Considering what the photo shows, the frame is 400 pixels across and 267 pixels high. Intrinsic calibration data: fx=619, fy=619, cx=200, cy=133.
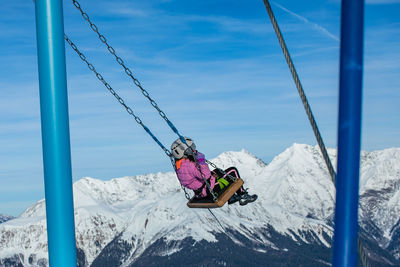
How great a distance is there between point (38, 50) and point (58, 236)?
1164 millimetres

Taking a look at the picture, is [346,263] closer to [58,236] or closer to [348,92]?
[348,92]

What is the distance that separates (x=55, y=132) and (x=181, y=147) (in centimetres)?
575

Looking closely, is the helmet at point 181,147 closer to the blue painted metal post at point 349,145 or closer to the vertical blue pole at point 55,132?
the vertical blue pole at point 55,132

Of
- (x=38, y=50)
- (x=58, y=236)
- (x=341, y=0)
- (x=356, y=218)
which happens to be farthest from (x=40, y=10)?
(x=356, y=218)

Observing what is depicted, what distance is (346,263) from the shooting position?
10.2ft

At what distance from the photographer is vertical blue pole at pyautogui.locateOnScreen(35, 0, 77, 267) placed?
3.79m

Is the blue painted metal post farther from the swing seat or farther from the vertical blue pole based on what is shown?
the swing seat

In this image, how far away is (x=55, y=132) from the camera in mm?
3793

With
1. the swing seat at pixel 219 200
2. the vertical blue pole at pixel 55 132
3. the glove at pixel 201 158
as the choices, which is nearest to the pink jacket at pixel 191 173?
the glove at pixel 201 158

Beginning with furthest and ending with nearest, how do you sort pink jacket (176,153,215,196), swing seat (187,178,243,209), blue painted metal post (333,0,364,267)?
A: pink jacket (176,153,215,196), swing seat (187,178,243,209), blue painted metal post (333,0,364,267)

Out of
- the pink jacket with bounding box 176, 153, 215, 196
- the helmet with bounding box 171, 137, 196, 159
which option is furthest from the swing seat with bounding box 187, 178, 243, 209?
the helmet with bounding box 171, 137, 196, 159

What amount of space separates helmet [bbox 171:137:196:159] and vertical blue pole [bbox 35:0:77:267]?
5.41 metres

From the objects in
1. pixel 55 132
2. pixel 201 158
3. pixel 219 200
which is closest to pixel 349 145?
pixel 55 132

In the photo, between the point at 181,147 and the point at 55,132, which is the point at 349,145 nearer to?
the point at 55,132
